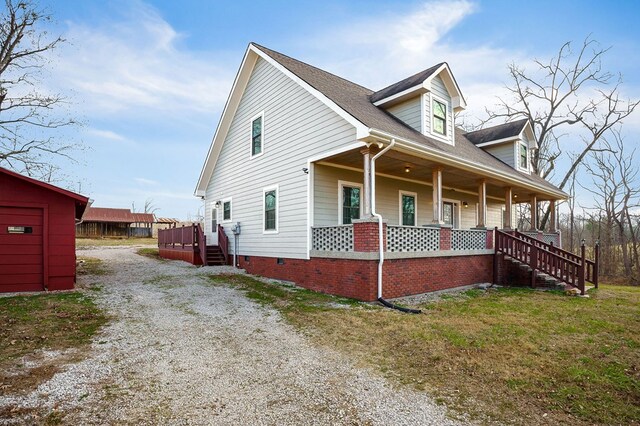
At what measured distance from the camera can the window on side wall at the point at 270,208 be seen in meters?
12.4

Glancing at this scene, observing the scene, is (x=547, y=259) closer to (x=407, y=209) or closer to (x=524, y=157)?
(x=407, y=209)

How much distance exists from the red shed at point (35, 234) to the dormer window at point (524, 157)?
736 inches

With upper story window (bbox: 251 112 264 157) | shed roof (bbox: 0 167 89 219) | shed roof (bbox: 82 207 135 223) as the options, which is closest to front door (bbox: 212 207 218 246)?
upper story window (bbox: 251 112 264 157)

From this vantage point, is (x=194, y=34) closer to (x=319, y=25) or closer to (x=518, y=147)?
(x=319, y=25)

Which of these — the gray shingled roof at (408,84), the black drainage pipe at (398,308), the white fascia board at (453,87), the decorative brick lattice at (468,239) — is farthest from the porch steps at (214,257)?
the white fascia board at (453,87)

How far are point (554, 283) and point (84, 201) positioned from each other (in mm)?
14626

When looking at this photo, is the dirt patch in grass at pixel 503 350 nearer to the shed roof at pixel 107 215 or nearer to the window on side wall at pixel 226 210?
the window on side wall at pixel 226 210

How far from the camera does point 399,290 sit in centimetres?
943

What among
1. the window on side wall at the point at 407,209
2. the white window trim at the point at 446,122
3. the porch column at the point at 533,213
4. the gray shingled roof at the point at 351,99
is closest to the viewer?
the gray shingled roof at the point at 351,99

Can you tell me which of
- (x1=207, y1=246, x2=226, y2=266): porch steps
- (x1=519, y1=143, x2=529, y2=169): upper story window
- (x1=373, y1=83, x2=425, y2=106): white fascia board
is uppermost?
(x1=373, y1=83, x2=425, y2=106): white fascia board

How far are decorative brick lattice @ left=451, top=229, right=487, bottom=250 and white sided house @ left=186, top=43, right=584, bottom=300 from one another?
0.03 m

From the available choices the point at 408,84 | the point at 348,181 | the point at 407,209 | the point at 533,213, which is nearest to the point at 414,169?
the point at 407,209

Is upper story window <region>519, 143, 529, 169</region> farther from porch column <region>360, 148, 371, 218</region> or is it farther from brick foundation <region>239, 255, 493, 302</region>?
porch column <region>360, 148, 371, 218</region>

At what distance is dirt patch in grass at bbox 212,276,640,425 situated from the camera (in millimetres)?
3791
